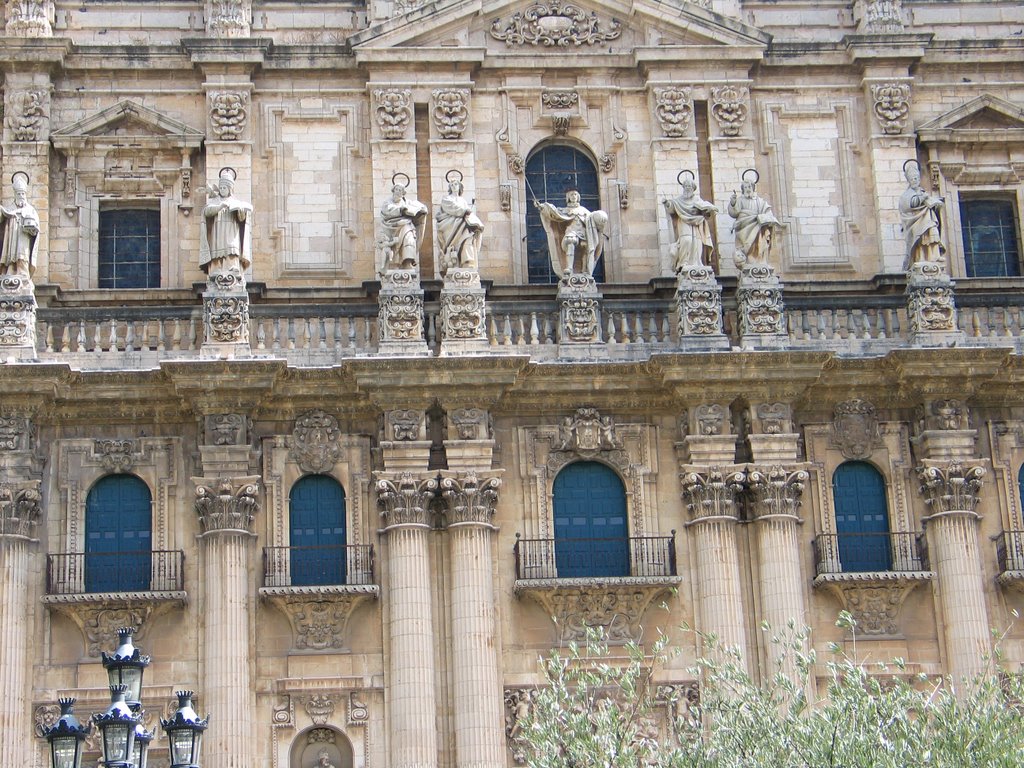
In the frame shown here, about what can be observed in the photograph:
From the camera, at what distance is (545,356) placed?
2861cm

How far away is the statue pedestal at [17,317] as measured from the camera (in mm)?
27688

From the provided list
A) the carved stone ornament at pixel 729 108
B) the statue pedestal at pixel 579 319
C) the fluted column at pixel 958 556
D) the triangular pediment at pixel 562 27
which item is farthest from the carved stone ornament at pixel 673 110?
the fluted column at pixel 958 556

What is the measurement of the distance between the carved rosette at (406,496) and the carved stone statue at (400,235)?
3103 mm

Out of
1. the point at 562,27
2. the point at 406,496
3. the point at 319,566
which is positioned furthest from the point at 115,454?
the point at 562,27

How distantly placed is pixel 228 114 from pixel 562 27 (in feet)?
18.1

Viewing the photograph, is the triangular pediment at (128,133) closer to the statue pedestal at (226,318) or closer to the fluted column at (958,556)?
the statue pedestal at (226,318)

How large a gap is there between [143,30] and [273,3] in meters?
2.10

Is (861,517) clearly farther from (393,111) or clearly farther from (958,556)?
(393,111)

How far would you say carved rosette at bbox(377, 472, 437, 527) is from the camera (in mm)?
27672

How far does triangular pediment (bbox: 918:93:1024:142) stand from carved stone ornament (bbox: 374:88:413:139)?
8.13m

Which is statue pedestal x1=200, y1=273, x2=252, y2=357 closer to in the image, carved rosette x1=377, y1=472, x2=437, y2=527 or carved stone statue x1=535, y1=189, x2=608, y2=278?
carved rosette x1=377, y1=472, x2=437, y2=527

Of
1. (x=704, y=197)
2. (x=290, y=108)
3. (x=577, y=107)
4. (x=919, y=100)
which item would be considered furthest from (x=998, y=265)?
(x=290, y=108)

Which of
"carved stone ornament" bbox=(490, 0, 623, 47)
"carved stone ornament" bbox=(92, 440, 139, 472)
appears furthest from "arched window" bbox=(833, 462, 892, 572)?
"carved stone ornament" bbox=(92, 440, 139, 472)

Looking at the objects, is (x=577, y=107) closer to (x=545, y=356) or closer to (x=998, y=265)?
(x=545, y=356)
